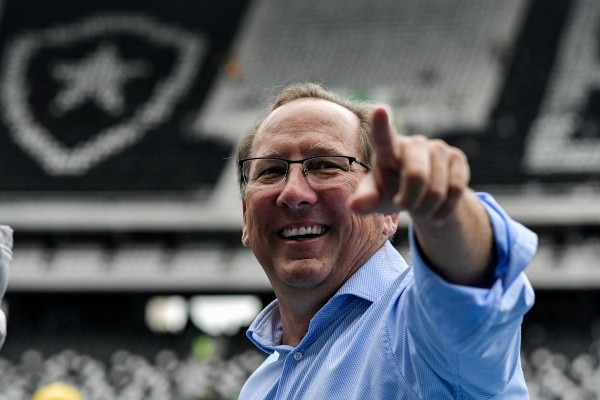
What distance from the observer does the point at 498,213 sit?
1.82m

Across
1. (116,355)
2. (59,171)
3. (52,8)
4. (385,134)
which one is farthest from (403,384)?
(52,8)

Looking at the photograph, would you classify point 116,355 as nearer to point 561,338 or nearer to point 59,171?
point 59,171

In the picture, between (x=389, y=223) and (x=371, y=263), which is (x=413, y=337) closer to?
(x=371, y=263)

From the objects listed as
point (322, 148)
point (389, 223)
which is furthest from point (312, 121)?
point (389, 223)

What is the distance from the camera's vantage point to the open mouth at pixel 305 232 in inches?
93.7

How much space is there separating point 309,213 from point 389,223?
1.03 ft

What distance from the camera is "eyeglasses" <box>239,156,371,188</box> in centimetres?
240

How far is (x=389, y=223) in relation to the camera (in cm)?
261

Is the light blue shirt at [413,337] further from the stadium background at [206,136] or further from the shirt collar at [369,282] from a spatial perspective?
the stadium background at [206,136]

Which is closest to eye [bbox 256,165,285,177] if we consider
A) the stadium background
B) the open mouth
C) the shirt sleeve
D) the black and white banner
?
the open mouth

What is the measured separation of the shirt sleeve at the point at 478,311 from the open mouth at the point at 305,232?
0.51m

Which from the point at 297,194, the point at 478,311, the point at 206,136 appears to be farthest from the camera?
the point at 206,136

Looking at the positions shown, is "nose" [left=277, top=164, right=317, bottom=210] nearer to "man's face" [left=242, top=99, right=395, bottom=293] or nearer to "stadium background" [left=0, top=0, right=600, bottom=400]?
"man's face" [left=242, top=99, right=395, bottom=293]

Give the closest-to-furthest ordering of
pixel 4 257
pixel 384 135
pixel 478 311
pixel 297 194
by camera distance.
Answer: pixel 384 135, pixel 478 311, pixel 4 257, pixel 297 194
